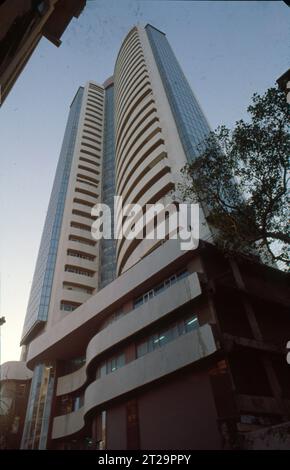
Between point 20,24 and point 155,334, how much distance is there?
670 inches

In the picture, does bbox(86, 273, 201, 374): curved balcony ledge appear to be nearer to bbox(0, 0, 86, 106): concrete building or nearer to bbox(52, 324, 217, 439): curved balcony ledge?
bbox(52, 324, 217, 439): curved balcony ledge

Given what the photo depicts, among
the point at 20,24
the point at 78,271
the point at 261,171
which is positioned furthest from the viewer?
the point at 78,271

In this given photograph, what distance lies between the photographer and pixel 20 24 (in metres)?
7.02

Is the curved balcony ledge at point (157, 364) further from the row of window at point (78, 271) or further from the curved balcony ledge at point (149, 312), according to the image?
the row of window at point (78, 271)

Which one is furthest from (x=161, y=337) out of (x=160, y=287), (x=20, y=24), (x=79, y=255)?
(x=79, y=255)

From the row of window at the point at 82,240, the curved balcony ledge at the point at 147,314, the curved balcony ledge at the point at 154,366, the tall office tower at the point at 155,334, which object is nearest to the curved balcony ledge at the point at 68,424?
the tall office tower at the point at 155,334

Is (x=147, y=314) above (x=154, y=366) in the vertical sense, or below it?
above

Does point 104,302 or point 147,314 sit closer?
point 147,314

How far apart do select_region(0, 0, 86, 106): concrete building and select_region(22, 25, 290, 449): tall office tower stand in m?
13.3

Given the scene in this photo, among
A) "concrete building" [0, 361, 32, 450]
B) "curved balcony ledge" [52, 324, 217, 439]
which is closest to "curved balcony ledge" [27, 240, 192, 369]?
"curved balcony ledge" [52, 324, 217, 439]

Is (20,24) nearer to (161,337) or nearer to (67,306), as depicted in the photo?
(161,337)

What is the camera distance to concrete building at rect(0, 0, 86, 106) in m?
6.00
